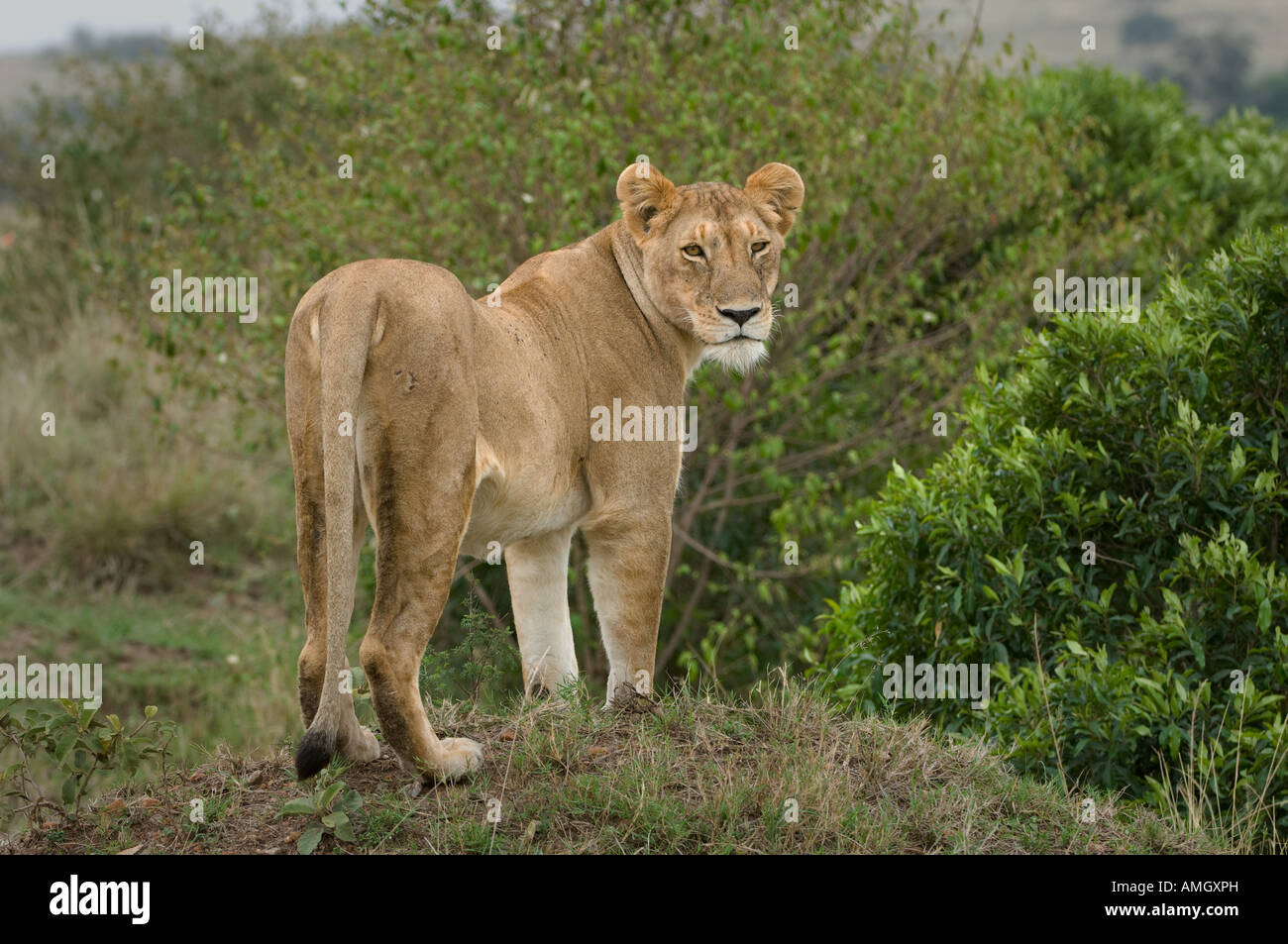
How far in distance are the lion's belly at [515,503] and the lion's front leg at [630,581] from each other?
17 cm

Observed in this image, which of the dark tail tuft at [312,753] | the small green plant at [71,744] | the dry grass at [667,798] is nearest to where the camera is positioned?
the dark tail tuft at [312,753]

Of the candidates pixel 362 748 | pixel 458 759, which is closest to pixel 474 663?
pixel 362 748

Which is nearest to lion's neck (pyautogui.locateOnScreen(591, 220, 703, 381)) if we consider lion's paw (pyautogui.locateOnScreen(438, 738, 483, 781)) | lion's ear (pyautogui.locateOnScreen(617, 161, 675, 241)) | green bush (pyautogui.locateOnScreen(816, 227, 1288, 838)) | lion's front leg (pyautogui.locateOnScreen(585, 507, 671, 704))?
lion's ear (pyautogui.locateOnScreen(617, 161, 675, 241))

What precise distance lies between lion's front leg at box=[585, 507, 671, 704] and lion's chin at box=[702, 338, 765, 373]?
64 centimetres

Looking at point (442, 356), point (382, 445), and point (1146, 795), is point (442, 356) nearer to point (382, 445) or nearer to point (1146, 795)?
point (382, 445)

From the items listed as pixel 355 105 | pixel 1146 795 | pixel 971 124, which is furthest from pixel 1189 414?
pixel 355 105

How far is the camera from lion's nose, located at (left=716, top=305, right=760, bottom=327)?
18.2 ft

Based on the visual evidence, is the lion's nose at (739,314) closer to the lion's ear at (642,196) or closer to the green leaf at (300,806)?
the lion's ear at (642,196)

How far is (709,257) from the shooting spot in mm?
5672

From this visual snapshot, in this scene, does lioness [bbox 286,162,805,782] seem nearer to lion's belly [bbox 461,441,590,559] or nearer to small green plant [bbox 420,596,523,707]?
lion's belly [bbox 461,441,590,559]

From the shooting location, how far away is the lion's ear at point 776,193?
5.91 metres

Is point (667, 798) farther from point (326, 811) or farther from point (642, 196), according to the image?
point (642, 196)

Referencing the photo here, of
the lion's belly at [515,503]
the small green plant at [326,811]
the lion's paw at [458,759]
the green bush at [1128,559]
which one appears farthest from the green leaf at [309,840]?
the green bush at [1128,559]

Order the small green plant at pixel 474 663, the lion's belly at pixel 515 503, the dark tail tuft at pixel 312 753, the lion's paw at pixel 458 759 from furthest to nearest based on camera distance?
the small green plant at pixel 474 663 → the lion's belly at pixel 515 503 → the lion's paw at pixel 458 759 → the dark tail tuft at pixel 312 753
